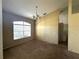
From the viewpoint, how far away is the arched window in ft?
18.4

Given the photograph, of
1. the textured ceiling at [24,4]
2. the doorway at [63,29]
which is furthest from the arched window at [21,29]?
the doorway at [63,29]

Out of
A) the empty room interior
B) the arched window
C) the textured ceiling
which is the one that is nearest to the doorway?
the empty room interior

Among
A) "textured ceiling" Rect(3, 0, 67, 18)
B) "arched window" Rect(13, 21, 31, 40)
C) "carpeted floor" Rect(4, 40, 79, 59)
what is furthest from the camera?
"arched window" Rect(13, 21, 31, 40)

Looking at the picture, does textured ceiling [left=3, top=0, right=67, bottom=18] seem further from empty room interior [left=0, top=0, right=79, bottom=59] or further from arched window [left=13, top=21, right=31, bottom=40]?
arched window [left=13, top=21, right=31, bottom=40]

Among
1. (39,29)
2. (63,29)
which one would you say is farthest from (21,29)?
(63,29)

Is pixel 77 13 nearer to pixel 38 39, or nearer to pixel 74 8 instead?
pixel 74 8

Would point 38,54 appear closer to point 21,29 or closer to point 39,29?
point 21,29

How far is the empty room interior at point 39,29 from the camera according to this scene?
13.0 ft

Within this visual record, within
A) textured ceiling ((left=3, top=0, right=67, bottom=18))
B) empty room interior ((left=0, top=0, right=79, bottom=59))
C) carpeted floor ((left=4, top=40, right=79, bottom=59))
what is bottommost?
carpeted floor ((left=4, top=40, right=79, bottom=59))

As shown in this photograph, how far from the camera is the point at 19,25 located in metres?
6.07

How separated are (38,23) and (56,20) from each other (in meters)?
1.88

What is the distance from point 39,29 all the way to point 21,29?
5.84ft

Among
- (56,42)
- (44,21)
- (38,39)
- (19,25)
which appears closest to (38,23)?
(44,21)

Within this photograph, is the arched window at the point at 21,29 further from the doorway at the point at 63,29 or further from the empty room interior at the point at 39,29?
the doorway at the point at 63,29
